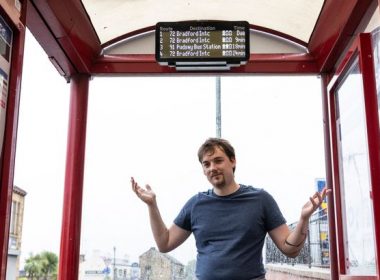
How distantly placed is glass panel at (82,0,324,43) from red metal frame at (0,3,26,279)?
3.37 feet

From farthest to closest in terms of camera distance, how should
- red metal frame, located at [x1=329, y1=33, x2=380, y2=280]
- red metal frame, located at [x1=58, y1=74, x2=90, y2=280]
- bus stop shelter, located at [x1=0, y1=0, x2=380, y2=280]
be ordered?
red metal frame, located at [x1=58, y1=74, x2=90, y2=280] < bus stop shelter, located at [x1=0, y1=0, x2=380, y2=280] < red metal frame, located at [x1=329, y1=33, x2=380, y2=280]

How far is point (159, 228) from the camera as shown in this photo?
8.65 feet

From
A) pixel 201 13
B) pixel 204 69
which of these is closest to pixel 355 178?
pixel 204 69

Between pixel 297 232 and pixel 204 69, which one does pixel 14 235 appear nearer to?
pixel 204 69

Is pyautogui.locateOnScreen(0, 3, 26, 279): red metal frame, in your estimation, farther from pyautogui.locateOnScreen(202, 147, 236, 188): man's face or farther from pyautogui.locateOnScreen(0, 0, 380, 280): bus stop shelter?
pyautogui.locateOnScreen(202, 147, 236, 188): man's face

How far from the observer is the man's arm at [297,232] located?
7.66 feet

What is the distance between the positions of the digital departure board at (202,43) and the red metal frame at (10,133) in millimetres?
1036

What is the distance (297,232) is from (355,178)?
62cm

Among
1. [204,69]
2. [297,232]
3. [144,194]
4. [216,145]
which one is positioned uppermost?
[204,69]

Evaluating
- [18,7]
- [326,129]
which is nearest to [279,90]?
[326,129]

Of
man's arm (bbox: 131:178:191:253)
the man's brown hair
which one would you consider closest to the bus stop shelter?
the man's brown hair

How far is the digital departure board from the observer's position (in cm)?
314

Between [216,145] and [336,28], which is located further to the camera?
[336,28]

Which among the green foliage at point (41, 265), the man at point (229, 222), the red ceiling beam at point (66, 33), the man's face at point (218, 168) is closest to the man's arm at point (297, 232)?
the man at point (229, 222)
